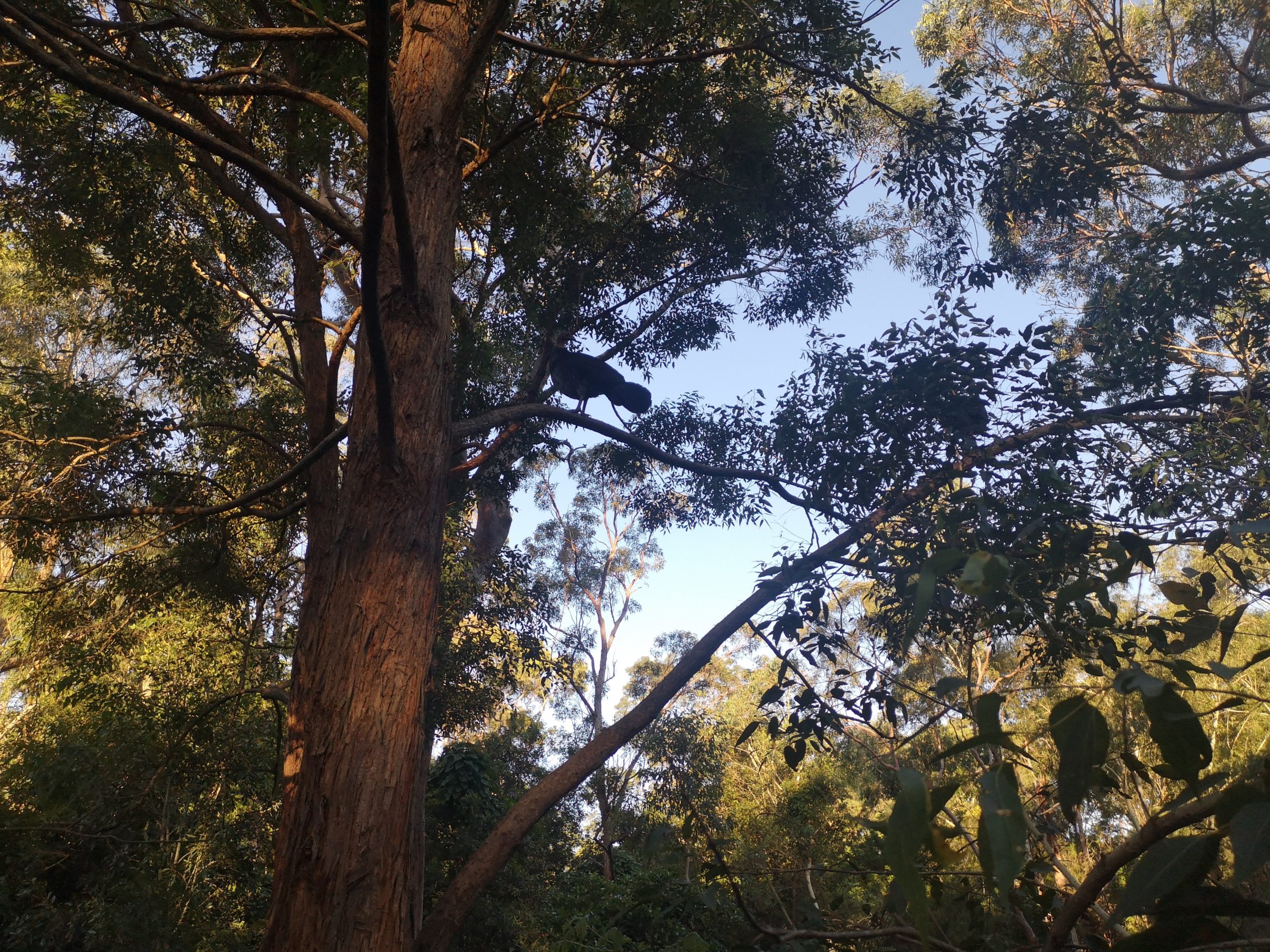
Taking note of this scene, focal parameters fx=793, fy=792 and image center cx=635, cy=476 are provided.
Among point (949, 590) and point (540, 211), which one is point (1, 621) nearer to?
point (540, 211)

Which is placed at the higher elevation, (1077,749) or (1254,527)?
(1254,527)

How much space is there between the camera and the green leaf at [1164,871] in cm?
49

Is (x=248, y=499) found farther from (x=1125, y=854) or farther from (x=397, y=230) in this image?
(x=1125, y=854)

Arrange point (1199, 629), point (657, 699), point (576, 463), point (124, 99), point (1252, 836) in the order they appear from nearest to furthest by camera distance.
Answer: point (1252, 836) → point (1199, 629) → point (124, 99) → point (657, 699) → point (576, 463)

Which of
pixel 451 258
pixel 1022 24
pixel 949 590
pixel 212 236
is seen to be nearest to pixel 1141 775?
pixel 949 590

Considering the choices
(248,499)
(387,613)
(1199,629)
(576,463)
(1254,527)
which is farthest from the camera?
(576,463)

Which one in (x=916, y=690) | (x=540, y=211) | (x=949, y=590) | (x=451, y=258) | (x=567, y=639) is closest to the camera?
(x=916, y=690)

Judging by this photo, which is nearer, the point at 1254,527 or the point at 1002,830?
the point at 1002,830

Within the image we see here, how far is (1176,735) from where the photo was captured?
52 centimetres

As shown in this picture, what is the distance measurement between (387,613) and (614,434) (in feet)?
5.33

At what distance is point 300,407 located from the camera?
6.40 meters

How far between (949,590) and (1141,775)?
1128mm

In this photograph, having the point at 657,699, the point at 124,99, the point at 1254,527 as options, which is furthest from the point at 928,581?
the point at 124,99

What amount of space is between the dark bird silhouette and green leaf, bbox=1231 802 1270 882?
4.15 metres
